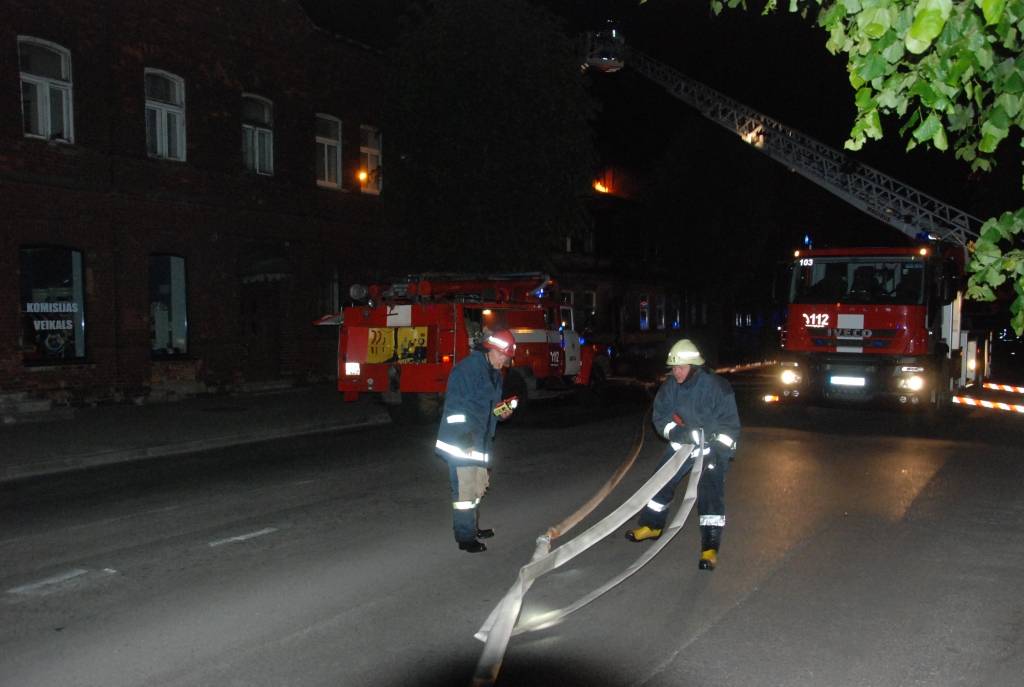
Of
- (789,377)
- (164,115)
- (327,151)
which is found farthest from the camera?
(327,151)

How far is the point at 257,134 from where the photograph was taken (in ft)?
71.0

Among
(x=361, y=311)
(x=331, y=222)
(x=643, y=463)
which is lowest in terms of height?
(x=643, y=463)

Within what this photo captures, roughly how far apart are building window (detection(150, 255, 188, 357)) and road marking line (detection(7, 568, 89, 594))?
518 inches

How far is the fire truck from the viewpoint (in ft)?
48.5

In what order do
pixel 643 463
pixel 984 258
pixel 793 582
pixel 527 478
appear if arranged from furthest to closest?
pixel 643 463 → pixel 527 478 → pixel 793 582 → pixel 984 258

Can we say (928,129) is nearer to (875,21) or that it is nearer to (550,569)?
(875,21)

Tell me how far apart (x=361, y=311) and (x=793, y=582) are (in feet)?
33.8

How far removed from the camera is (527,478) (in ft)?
34.2

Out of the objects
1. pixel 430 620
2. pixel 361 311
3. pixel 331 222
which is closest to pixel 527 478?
pixel 430 620

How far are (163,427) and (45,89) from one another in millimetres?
7102

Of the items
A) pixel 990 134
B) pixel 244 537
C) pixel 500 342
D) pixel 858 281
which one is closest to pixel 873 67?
pixel 990 134

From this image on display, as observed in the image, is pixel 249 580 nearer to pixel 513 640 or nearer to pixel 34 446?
pixel 513 640

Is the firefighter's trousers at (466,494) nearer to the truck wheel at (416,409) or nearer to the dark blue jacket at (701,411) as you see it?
the dark blue jacket at (701,411)

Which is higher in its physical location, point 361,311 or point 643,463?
point 361,311
